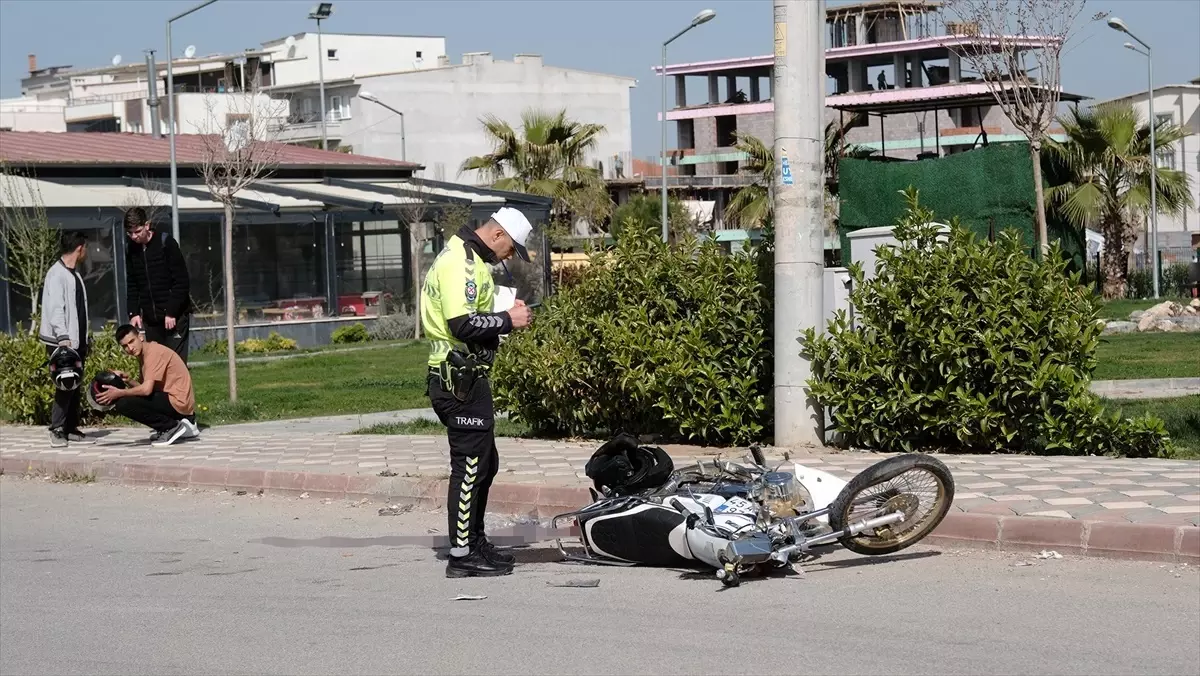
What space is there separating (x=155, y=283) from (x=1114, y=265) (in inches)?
1216

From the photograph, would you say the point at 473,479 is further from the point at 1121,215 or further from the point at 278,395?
the point at 1121,215

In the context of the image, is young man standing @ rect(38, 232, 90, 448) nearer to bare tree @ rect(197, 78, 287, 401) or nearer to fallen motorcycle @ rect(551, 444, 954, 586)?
bare tree @ rect(197, 78, 287, 401)

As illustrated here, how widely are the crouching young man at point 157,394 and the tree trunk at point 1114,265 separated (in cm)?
2957

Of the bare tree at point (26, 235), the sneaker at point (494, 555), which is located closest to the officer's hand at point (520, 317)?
the sneaker at point (494, 555)

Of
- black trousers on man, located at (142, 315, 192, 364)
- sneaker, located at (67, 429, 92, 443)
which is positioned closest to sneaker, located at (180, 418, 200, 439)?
black trousers on man, located at (142, 315, 192, 364)

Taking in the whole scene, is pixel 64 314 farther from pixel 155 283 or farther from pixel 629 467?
pixel 629 467

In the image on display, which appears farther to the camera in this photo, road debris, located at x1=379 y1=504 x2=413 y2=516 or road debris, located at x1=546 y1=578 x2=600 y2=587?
road debris, located at x1=379 y1=504 x2=413 y2=516

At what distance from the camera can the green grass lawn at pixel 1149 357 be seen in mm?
15477

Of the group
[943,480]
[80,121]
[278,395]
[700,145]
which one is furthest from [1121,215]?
[80,121]

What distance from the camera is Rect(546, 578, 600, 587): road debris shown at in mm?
6891

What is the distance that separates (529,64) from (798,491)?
228 ft

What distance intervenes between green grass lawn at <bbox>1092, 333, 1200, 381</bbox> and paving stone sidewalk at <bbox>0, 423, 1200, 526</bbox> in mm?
4759

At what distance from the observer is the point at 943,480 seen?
6.85 metres

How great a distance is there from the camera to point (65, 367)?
12.6 m
